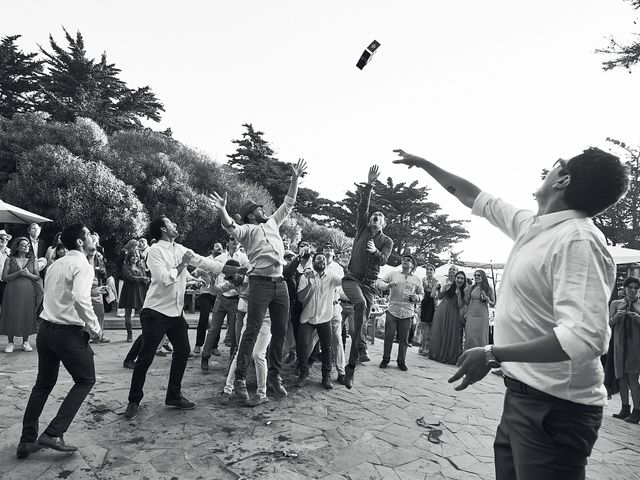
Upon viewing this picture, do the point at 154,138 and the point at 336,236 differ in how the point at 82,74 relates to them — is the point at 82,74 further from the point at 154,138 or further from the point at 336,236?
the point at 336,236

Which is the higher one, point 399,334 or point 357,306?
point 357,306

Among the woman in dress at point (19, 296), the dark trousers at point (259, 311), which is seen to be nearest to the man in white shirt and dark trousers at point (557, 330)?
the dark trousers at point (259, 311)

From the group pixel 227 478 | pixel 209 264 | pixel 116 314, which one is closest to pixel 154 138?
pixel 116 314

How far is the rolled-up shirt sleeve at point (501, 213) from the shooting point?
87.0 inches

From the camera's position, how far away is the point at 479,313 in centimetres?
900

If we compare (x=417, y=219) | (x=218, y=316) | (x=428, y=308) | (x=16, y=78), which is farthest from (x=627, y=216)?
(x=16, y=78)

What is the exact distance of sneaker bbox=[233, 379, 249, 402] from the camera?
16.3 feet

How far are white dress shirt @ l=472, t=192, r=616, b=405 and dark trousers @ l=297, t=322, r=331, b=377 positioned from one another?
4.18 m

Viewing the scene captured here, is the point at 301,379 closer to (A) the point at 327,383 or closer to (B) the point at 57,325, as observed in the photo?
(A) the point at 327,383

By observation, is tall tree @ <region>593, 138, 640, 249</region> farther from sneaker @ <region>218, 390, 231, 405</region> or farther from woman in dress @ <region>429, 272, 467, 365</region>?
sneaker @ <region>218, 390, 231, 405</region>

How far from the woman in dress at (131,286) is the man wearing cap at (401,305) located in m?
4.68

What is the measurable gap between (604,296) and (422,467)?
293 centimetres

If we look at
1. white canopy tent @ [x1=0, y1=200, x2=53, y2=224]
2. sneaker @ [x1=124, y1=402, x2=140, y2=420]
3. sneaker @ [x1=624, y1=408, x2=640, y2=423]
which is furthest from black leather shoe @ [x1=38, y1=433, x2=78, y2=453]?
white canopy tent @ [x1=0, y1=200, x2=53, y2=224]

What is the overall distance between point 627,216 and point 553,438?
109ft
